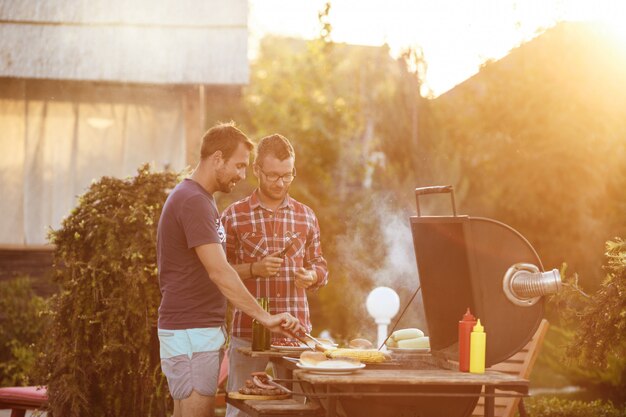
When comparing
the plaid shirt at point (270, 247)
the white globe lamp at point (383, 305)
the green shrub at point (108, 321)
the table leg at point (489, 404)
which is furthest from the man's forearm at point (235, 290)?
the white globe lamp at point (383, 305)

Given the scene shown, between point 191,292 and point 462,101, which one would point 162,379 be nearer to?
point 191,292

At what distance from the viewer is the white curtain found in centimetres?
968

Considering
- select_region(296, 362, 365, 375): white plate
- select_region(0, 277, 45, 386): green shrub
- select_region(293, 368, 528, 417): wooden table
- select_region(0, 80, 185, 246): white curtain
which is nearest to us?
select_region(293, 368, 528, 417): wooden table

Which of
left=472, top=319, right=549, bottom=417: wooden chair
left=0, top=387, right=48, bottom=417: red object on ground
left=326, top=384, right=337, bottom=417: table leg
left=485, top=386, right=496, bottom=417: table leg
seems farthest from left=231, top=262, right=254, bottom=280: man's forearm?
left=0, top=387, right=48, bottom=417: red object on ground

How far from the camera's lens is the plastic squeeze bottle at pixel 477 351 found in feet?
12.0

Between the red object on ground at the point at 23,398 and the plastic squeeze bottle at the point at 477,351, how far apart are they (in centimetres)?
361

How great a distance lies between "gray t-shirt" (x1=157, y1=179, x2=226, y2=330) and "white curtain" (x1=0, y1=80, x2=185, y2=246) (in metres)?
5.93

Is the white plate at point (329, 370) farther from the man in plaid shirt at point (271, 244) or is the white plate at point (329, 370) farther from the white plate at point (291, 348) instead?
the man in plaid shirt at point (271, 244)

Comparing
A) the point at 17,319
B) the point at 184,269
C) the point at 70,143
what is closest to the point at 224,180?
the point at 184,269

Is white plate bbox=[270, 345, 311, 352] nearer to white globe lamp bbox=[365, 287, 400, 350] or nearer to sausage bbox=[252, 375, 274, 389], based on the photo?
sausage bbox=[252, 375, 274, 389]

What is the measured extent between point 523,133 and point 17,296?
7565mm

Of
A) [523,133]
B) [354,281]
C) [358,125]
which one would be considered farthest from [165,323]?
[358,125]

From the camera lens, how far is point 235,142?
4.11 meters

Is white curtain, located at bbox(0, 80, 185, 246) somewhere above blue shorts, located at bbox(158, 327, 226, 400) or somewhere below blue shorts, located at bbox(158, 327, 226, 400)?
above
